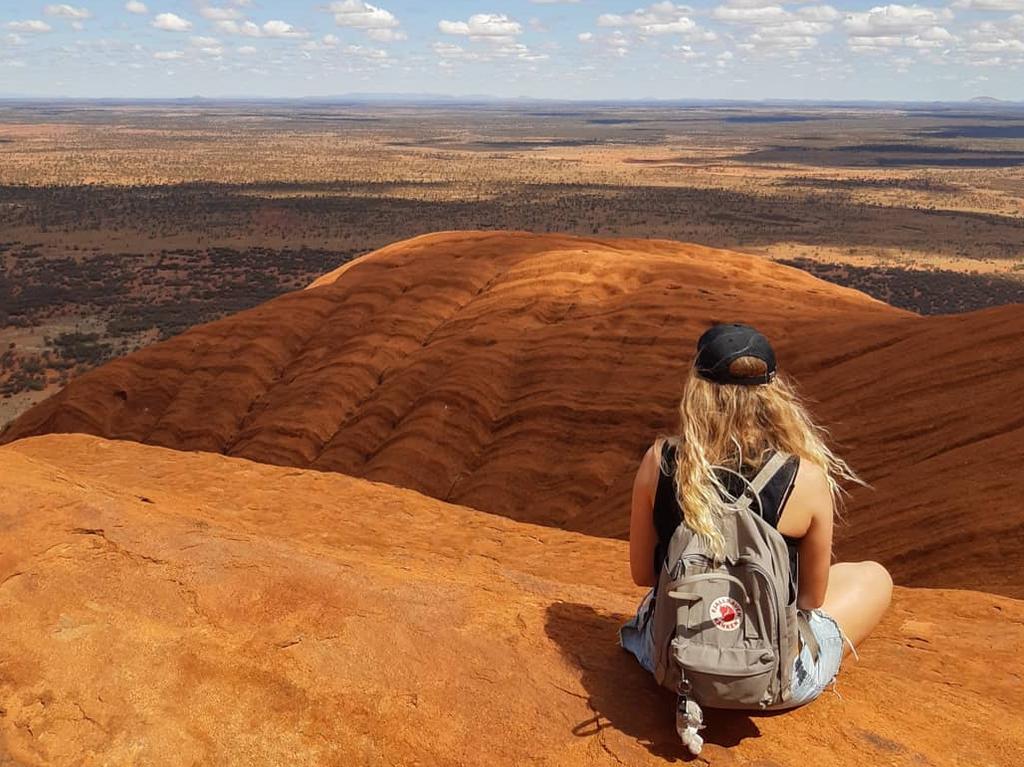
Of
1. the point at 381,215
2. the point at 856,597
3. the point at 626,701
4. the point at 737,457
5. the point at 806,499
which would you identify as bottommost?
the point at 381,215

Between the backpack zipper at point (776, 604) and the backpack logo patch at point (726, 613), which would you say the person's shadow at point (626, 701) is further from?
the backpack logo patch at point (726, 613)

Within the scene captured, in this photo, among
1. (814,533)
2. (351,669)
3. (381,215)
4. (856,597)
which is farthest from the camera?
(381,215)

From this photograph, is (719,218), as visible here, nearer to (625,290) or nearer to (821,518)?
(625,290)

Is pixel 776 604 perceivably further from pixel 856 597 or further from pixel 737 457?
pixel 856 597

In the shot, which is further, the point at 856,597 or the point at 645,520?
the point at 856,597

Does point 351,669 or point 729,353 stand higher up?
point 729,353

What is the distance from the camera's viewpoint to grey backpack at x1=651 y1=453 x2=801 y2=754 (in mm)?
3078

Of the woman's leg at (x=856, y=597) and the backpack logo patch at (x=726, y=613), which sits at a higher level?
the backpack logo patch at (x=726, y=613)

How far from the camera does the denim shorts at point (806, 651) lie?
3.43 meters

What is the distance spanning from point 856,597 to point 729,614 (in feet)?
4.53

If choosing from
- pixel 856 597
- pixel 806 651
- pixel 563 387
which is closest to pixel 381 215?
pixel 563 387

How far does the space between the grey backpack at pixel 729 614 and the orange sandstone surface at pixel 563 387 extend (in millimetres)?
4466

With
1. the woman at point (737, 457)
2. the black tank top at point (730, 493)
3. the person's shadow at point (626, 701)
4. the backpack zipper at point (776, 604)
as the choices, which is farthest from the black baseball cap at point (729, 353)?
the person's shadow at point (626, 701)

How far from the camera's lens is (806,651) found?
345cm
